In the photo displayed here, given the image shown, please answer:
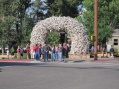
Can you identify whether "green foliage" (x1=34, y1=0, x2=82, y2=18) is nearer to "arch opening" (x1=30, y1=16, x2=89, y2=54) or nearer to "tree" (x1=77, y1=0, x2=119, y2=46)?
"tree" (x1=77, y1=0, x2=119, y2=46)

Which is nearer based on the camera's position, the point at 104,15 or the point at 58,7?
the point at 104,15

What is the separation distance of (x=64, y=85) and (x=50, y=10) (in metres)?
57.5

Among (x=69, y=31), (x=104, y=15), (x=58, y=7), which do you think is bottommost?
(x=69, y=31)

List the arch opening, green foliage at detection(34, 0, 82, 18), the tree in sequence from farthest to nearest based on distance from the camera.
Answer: green foliage at detection(34, 0, 82, 18)
the tree
the arch opening

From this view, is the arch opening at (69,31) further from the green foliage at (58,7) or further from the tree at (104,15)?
the green foliage at (58,7)

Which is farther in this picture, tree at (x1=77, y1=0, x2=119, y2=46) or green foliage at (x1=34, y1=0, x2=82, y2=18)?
green foliage at (x1=34, y1=0, x2=82, y2=18)

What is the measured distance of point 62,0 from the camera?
223 feet

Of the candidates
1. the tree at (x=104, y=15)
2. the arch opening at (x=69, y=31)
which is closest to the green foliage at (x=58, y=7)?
the tree at (x=104, y=15)

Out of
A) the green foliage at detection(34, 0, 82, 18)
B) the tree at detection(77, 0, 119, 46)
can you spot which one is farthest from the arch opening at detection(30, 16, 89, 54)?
the green foliage at detection(34, 0, 82, 18)

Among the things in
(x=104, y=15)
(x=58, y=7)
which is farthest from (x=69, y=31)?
(x=58, y=7)

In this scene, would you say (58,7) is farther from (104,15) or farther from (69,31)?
(69,31)

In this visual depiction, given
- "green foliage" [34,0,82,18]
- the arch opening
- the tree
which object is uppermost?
"green foliage" [34,0,82,18]

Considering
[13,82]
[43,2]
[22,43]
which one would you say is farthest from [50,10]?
[13,82]

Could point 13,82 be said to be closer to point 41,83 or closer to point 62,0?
point 41,83
